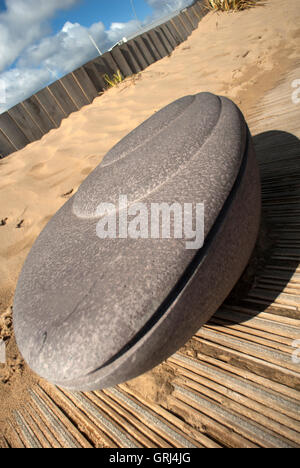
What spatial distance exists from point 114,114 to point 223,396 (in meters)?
5.11

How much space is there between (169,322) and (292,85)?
12.2 ft

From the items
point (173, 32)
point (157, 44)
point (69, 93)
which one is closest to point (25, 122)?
point (69, 93)

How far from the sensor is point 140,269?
0.92 m

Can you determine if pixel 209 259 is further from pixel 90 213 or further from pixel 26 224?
pixel 26 224

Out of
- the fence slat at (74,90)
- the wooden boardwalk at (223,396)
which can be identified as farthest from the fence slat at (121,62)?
the wooden boardwalk at (223,396)

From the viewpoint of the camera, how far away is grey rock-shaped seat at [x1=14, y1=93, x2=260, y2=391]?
0.86m

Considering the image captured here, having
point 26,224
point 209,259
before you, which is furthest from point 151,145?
point 26,224

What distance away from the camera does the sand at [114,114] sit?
2613mm

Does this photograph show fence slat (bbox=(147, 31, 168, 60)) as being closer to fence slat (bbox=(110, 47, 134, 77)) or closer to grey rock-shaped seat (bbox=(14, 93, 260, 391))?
fence slat (bbox=(110, 47, 134, 77))

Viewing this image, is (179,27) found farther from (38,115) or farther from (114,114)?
(38,115)

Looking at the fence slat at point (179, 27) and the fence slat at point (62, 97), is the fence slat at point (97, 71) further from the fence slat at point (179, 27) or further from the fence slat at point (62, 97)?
the fence slat at point (179, 27)

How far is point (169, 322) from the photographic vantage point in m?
0.88

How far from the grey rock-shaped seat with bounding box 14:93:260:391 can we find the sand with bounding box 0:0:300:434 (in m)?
0.90

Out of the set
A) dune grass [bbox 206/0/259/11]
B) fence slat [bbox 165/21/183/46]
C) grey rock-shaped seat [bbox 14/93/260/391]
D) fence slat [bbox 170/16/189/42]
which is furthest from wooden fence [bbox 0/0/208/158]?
grey rock-shaped seat [bbox 14/93/260/391]
